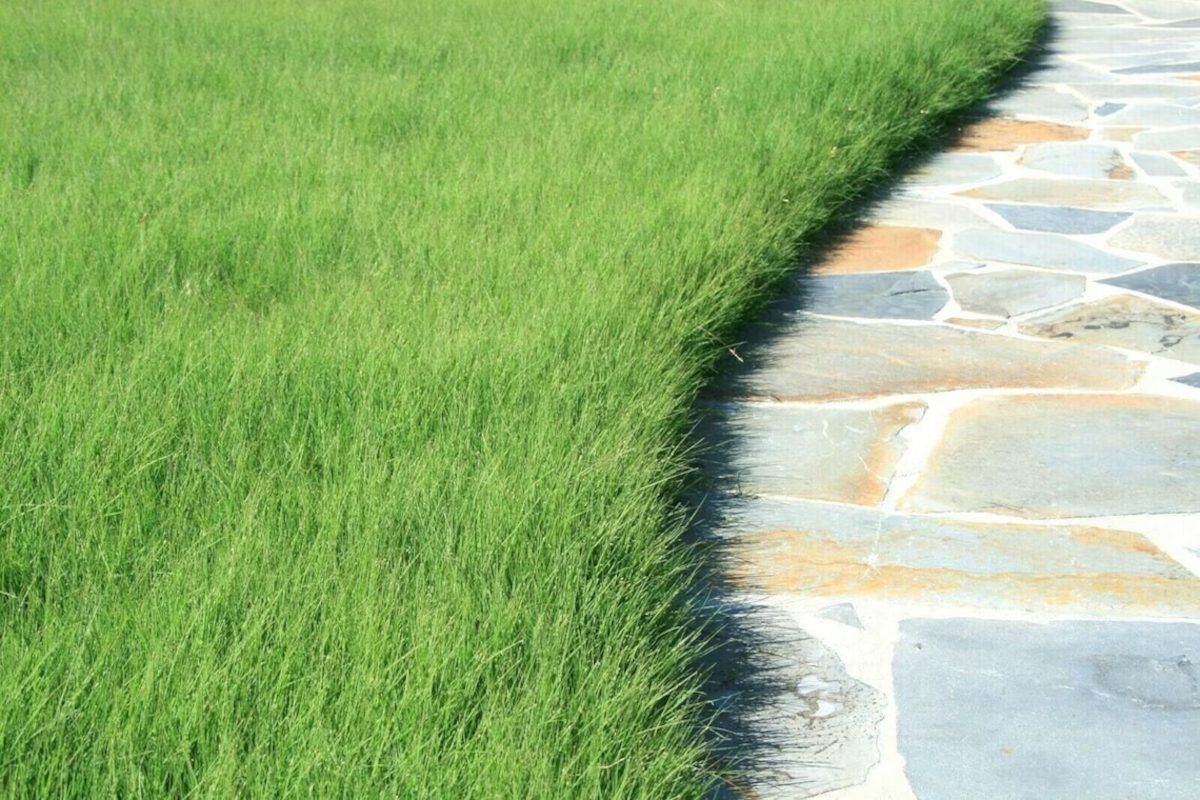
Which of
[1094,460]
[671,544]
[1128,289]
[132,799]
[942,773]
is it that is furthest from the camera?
[1128,289]

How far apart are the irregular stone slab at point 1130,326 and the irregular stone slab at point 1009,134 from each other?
93.2 inches

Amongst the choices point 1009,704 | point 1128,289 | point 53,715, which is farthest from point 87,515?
point 1128,289

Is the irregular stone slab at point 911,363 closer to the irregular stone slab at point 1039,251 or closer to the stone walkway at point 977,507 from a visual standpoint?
the stone walkway at point 977,507

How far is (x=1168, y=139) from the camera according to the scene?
7.09 m

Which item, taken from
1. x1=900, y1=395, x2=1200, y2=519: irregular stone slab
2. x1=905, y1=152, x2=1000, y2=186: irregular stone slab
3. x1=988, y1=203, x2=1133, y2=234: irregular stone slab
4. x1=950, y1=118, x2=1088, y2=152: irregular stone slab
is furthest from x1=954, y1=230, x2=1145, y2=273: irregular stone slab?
x1=950, y1=118, x2=1088, y2=152: irregular stone slab

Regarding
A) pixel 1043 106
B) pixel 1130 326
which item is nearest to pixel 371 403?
pixel 1130 326

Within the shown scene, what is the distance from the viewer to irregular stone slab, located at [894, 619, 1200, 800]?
2100 millimetres

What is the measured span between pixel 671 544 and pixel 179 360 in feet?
3.43

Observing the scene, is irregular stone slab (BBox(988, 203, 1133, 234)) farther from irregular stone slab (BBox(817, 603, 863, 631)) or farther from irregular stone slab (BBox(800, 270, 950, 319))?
irregular stone slab (BBox(817, 603, 863, 631))

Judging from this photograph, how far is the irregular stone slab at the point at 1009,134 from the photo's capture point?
6766 mm

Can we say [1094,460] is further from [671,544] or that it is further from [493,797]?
[493,797]

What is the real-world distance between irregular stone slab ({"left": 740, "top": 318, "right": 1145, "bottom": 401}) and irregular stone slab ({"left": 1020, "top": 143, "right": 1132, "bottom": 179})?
2.46 m

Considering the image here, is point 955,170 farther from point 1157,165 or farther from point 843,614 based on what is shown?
point 843,614

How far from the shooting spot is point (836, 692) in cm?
232
